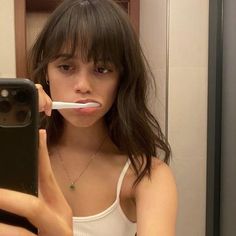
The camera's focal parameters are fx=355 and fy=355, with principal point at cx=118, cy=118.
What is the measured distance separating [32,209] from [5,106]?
→ 3.2 inches

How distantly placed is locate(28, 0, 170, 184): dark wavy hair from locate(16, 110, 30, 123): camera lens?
239 mm

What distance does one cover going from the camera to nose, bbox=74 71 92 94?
492 millimetres

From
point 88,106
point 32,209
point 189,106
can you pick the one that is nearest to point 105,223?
point 88,106

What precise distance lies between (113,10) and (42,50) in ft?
0.41

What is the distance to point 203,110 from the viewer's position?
1.08 metres

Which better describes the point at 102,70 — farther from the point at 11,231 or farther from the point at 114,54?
the point at 11,231

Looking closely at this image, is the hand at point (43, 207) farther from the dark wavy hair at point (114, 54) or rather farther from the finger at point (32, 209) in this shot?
the dark wavy hair at point (114, 54)

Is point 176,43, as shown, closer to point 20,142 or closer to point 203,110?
point 203,110

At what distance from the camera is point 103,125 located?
0.59m

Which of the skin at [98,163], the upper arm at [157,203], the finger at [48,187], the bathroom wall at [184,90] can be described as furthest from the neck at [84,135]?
the bathroom wall at [184,90]

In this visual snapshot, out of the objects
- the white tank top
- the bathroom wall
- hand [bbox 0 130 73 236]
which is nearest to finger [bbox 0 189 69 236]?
hand [bbox 0 130 73 236]

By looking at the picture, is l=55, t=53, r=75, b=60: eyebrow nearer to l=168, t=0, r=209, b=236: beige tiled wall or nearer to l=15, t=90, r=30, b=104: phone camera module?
l=15, t=90, r=30, b=104: phone camera module

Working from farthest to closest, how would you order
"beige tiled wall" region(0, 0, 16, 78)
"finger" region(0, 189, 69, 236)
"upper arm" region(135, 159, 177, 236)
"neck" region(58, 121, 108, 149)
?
"beige tiled wall" region(0, 0, 16, 78)
"neck" region(58, 121, 108, 149)
"upper arm" region(135, 159, 177, 236)
"finger" region(0, 189, 69, 236)

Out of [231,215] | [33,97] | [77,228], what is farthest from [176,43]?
[33,97]
